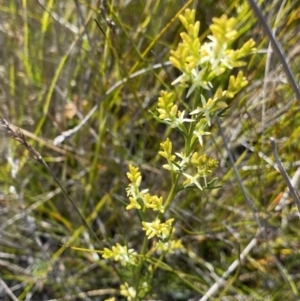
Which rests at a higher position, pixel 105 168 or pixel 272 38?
pixel 272 38

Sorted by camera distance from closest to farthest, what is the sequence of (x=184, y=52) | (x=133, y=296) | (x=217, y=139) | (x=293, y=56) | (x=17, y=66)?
(x=184, y=52) → (x=133, y=296) → (x=293, y=56) → (x=217, y=139) → (x=17, y=66)

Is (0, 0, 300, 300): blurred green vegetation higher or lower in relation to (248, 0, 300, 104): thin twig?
lower

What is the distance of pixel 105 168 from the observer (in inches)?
44.2

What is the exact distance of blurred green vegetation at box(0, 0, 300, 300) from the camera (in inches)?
38.6

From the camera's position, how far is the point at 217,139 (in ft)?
3.34

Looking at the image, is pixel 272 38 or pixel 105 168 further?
pixel 105 168

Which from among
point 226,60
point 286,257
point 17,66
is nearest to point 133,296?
point 226,60

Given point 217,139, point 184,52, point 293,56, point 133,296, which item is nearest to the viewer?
point 184,52

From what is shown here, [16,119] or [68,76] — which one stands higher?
[68,76]

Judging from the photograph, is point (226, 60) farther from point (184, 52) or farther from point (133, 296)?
point (133, 296)

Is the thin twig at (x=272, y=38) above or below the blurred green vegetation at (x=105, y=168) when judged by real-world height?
above

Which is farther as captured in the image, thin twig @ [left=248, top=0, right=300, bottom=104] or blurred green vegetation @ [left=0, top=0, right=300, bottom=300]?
blurred green vegetation @ [left=0, top=0, right=300, bottom=300]

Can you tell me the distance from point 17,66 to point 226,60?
85 cm

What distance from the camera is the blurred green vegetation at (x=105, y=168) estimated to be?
98 cm
